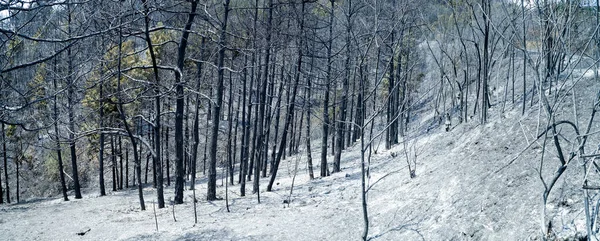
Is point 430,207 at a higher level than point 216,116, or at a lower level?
lower

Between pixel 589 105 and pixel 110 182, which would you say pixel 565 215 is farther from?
pixel 110 182

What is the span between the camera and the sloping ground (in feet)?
16.4

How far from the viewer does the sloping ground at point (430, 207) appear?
5.00 m

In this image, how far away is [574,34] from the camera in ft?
22.4

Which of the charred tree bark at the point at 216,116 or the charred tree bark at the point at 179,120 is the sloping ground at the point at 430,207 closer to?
the charred tree bark at the point at 216,116

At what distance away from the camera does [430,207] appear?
254 inches

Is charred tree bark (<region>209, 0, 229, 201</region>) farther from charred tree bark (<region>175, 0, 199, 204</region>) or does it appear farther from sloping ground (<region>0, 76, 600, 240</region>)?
charred tree bark (<region>175, 0, 199, 204</region>)

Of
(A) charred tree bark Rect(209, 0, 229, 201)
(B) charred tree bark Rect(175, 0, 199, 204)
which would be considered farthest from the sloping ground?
(B) charred tree bark Rect(175, 0, 199, 204)

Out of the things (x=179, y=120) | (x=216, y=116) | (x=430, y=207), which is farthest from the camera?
(x=216, y=116)

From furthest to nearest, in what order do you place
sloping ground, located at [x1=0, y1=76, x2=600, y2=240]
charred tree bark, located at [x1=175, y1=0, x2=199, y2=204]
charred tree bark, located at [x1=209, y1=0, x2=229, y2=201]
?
charred tree bark, located at [x1=209, y1=0, x2=229, y2=201]
charred tree bark, located at [x1=175, y1=0, x2=199, y2=204]
sloping ground, located at [x1=0, y1=76, x2=600, y2=240]

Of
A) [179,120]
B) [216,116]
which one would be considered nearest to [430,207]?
[216,116]

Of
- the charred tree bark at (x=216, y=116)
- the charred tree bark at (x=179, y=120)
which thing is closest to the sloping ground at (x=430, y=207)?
the charred tree bark at (x=216, y=116)

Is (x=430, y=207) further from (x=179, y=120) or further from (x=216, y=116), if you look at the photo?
(x=179, y=120)

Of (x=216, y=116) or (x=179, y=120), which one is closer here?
(x=179, y=120)
